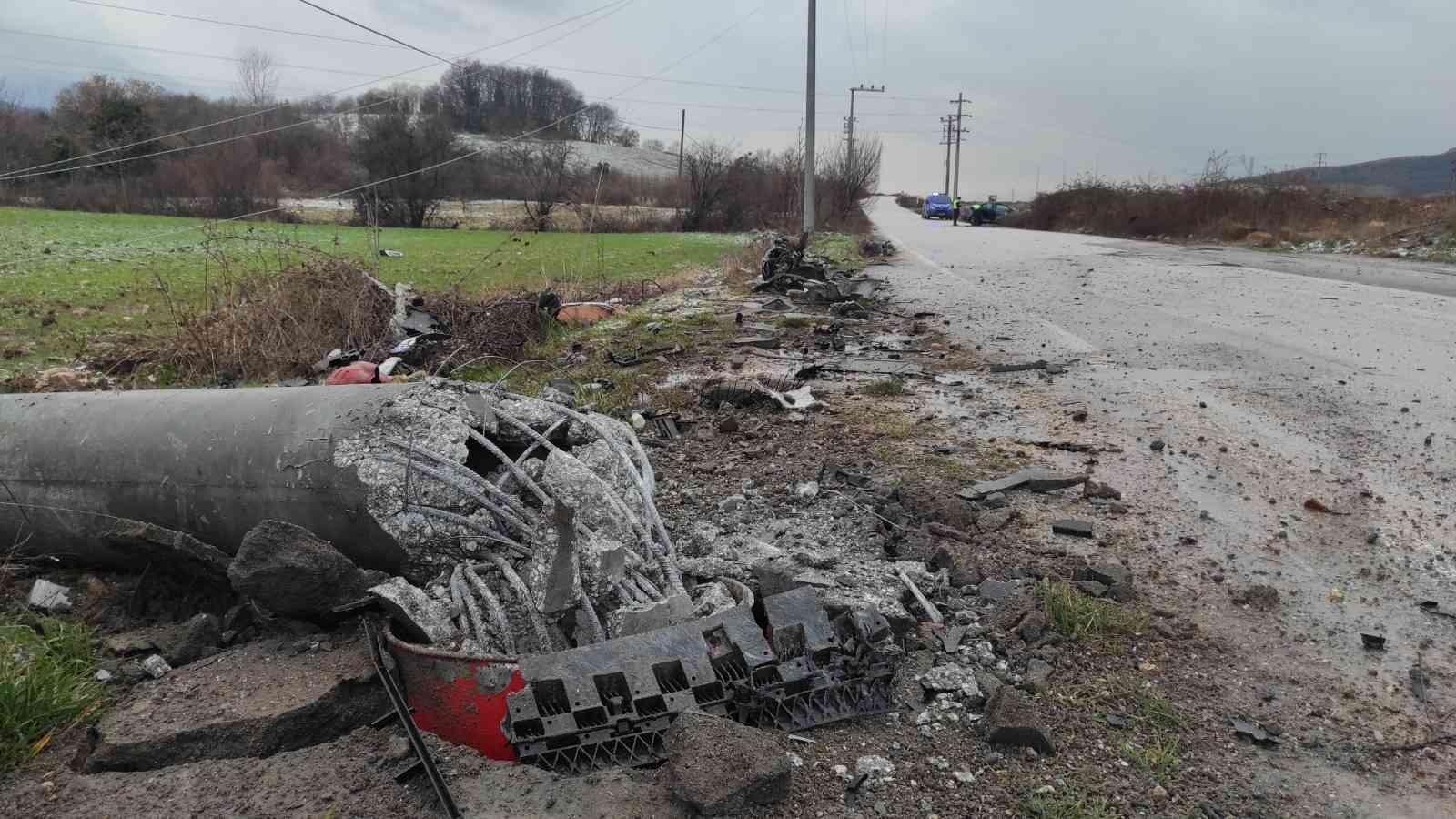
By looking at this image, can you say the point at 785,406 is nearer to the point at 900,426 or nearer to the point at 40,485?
the point at 900,426

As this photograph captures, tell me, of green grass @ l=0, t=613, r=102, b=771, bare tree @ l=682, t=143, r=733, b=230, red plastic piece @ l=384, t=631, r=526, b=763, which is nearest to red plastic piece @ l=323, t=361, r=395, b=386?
green grass @ l=0, t=613, r=102, b=771

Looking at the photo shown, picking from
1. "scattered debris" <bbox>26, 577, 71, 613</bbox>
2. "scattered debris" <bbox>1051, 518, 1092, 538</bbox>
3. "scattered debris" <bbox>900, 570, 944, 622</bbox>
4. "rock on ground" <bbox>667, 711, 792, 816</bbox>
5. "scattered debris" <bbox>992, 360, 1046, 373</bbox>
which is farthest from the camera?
"scattered debris" <bbox>992, 360, 1046, 373</bbox>

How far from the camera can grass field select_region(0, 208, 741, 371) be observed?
884cm

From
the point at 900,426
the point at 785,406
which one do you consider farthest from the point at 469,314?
the point at 900,426

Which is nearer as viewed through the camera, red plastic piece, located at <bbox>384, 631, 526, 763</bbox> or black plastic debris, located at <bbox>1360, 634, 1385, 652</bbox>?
red plastic piece, located at <bbox>384, 631, 526, 763</bbox>

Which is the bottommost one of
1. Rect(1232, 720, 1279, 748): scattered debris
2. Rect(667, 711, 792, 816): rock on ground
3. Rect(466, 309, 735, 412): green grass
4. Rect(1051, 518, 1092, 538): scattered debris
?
A: Rect(1232, 720, 1279, 748): scattered debris

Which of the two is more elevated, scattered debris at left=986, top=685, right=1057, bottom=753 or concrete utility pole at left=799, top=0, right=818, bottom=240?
concrete utility pole at left=799, top=0, right=818, bottom=240

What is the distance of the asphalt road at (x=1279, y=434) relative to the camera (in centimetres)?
325

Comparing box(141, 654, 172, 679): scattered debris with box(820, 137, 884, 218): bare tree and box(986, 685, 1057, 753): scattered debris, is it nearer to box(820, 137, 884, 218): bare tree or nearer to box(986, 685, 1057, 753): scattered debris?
box(986, 685, 1057, 753): scattered debris

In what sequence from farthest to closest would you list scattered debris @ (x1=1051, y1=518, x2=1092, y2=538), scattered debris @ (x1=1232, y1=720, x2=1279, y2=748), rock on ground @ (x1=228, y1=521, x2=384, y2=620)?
scattered debris @ (x1=1051, y1=518, x2=1092, y2=538), rock on ground @ (x1=228, y1=521, x2=384, y2=620), scattered debris @ (x1=1232, y1=720, x2=1279, y2=748)

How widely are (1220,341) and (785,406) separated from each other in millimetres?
4640

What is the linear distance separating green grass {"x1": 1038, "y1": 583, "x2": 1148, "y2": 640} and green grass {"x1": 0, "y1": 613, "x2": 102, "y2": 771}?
3164 millimetres

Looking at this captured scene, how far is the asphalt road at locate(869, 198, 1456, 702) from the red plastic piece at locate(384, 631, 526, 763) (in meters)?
2.48

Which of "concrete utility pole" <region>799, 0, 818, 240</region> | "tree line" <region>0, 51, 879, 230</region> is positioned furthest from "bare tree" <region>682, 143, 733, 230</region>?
"concrete utility pole" <region>799, 0, 818, 240</region>
